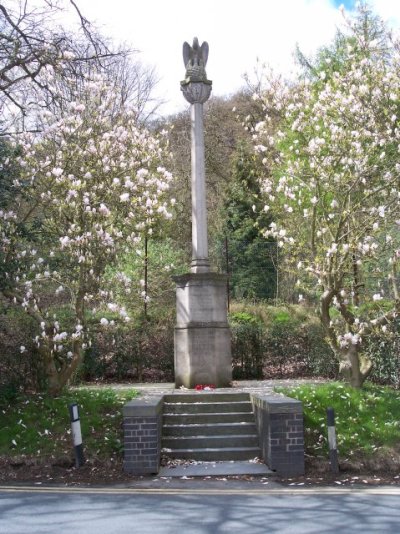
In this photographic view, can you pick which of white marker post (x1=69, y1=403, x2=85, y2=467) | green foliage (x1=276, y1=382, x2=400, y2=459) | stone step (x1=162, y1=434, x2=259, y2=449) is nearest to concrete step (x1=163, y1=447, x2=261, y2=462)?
stone step (x1=162, y1=434, x2=259, y2=449)

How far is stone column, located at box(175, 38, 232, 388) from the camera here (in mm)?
12844

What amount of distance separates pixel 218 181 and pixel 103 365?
845 inches

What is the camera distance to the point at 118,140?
526 inches

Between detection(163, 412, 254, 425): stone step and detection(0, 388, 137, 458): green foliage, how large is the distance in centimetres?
89

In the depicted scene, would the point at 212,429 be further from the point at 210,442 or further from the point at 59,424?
the point at 59,424

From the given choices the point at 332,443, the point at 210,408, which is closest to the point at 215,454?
the point at 210,408

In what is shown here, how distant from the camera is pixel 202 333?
1294cm

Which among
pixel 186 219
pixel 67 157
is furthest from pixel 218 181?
pixel 67 157

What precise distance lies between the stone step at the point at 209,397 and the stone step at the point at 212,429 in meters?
0.77

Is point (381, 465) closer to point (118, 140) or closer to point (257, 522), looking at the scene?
point (257, 522)

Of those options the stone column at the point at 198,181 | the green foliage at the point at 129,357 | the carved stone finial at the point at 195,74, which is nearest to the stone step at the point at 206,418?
the stone column at the point at 198,181

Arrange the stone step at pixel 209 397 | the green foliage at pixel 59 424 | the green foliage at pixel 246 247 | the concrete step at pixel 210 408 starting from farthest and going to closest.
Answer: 1. the green foliage at pixel 246 247
2. the stone step at pixel 209 397
3. the concrete step at pixel 210 408
4. the green foliage at pixel 59 424

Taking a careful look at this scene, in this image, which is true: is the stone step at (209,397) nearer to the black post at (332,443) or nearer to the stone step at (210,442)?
the stone step at (210,442)

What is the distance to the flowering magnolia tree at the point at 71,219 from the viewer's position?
1086 centimetres
